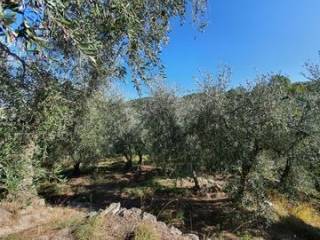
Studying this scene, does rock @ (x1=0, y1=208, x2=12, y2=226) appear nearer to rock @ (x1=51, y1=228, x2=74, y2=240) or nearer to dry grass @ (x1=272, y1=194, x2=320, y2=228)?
rock @ (x1=51, y1=228, x2=74, y2=240)

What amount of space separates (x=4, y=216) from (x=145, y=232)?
5090 mm

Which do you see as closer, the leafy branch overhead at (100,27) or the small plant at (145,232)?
the leafy branch overhead at (100,27)

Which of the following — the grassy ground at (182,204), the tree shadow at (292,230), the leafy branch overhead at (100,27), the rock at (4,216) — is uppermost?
the leafy branch overhead at (100,27)

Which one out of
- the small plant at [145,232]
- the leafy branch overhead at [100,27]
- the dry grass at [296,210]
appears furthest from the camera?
the dry grass at [296,210]

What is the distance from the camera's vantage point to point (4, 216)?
9086 mm

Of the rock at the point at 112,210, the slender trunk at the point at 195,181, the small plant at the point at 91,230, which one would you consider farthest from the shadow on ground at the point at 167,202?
the small plant at the point at 91,230

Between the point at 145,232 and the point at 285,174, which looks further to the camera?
the point at 285,174

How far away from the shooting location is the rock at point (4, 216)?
876 cm

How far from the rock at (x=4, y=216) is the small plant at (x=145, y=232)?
4.57 metres

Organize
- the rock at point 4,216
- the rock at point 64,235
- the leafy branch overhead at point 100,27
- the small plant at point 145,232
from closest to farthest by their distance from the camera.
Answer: the leafy branch overhead at point 100,27 → the small plant at point 145,232 → the rock at point 64,235 → the rock at point 4,216

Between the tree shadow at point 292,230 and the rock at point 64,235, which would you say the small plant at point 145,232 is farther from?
the tree shadow at point 292,230

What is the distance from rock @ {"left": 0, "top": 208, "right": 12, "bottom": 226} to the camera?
8.76 m

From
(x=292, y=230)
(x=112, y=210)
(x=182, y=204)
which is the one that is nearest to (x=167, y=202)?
(x=182, y=204)

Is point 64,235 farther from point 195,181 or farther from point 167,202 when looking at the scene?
point 195,181
